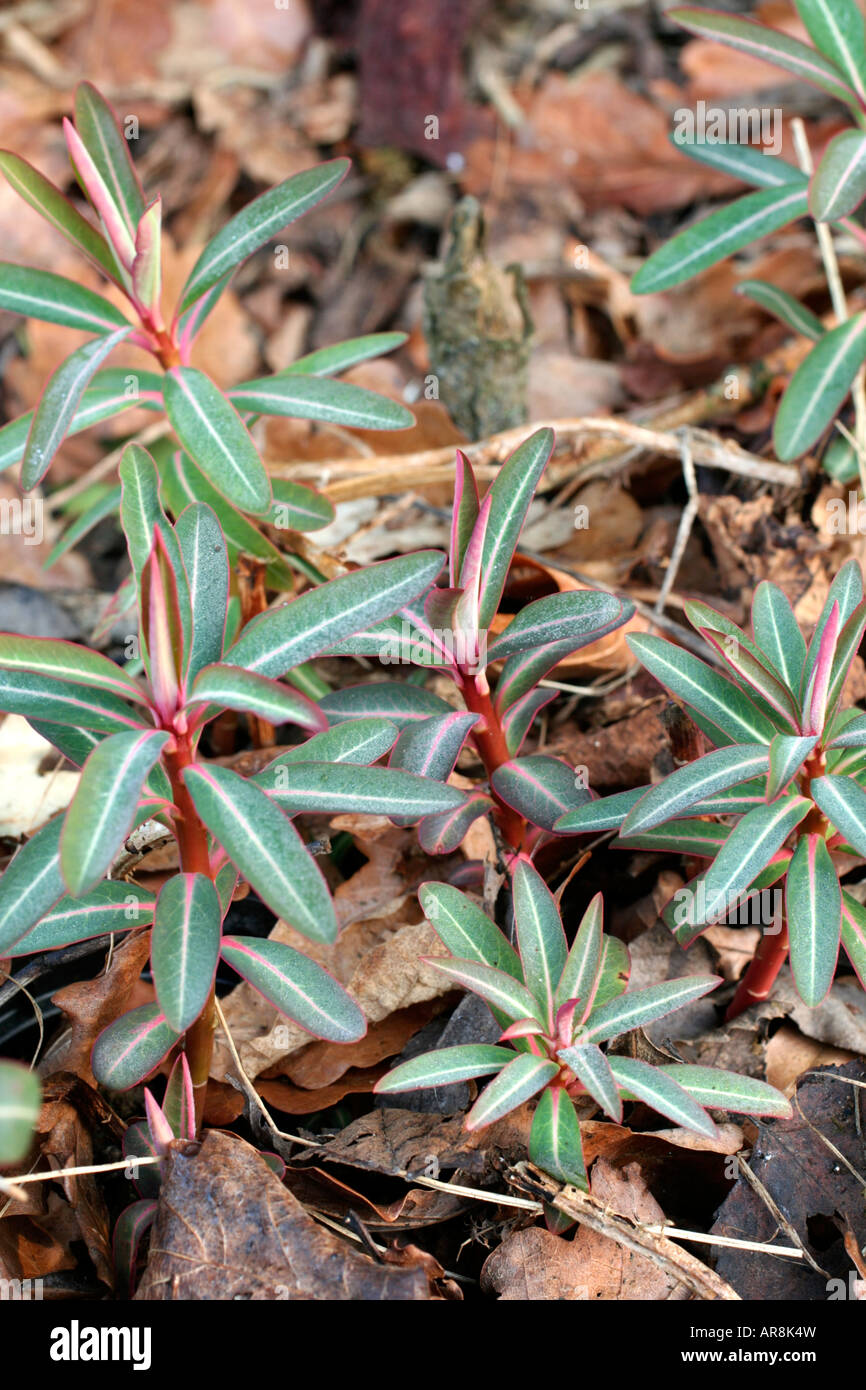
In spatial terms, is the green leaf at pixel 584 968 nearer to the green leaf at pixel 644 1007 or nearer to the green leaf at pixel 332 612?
the green leaf at pixel 644 1007

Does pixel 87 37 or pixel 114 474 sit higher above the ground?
pixel 87 37

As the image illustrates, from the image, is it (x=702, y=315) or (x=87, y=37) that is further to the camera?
(x=87, y=37)

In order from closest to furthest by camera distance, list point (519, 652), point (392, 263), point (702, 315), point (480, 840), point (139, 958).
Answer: point (519, 652), point (139, 958), point (480, 840), point (702, 315), point (392, 263)

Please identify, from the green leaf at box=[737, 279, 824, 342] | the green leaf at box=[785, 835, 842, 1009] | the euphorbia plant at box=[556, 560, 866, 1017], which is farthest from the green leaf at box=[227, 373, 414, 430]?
the green leaf at box=[737, 279, 824, 342]

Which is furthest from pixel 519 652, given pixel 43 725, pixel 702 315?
pixel 702 315

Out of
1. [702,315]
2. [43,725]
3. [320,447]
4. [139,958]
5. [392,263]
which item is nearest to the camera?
[43,725]

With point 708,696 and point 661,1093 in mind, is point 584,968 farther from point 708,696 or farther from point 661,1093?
point 708,696

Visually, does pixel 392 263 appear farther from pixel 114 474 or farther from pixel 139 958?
pixel 139 958

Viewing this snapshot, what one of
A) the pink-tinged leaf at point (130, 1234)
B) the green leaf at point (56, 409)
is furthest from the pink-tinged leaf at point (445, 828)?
the green leaf at point (56, 409)
